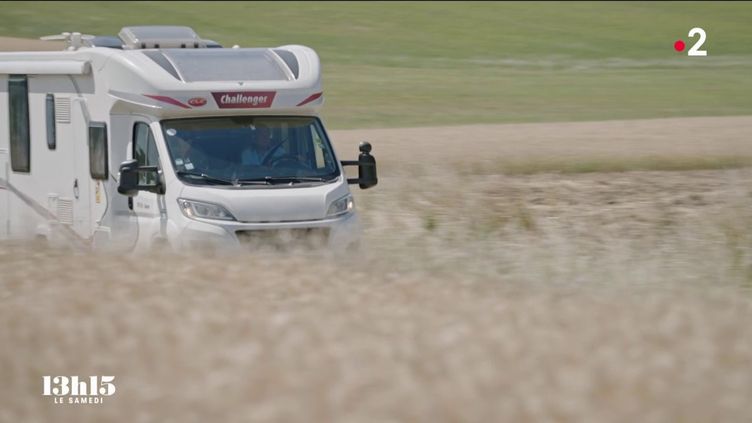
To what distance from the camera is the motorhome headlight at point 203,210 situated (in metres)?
12.3

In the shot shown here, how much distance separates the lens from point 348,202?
13.0m

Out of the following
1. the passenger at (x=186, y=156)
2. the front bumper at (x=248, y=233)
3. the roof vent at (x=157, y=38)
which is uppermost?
the roof vent at (x=157, y=38)

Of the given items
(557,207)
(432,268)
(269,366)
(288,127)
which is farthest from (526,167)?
(269,366)

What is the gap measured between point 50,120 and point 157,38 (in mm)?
1446

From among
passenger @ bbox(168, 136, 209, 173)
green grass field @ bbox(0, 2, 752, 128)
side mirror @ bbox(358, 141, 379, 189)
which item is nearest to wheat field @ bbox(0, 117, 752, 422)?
passenger @ bbox(168, 136, 209, 173)

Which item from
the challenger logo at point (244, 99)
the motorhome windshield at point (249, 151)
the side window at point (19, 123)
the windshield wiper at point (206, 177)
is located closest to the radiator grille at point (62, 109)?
the side window at point (19, 123)

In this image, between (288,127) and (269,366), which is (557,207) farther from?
(269,366)

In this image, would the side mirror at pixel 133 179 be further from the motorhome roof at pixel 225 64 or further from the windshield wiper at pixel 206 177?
the motorhome roof at pixel 225 64

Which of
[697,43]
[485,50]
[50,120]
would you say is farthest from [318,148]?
[697,43]

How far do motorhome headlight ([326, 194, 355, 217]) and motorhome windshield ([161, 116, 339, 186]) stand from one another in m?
0.26

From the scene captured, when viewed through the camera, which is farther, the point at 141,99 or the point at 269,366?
the point at 141,99

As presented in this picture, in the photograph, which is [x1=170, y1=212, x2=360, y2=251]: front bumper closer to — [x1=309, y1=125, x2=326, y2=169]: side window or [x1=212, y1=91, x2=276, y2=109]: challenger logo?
[x1=309, y1=125, x2=326, y2=169]: side window

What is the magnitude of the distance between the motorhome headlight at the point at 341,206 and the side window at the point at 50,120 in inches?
136

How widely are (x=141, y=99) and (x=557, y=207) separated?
813cm
